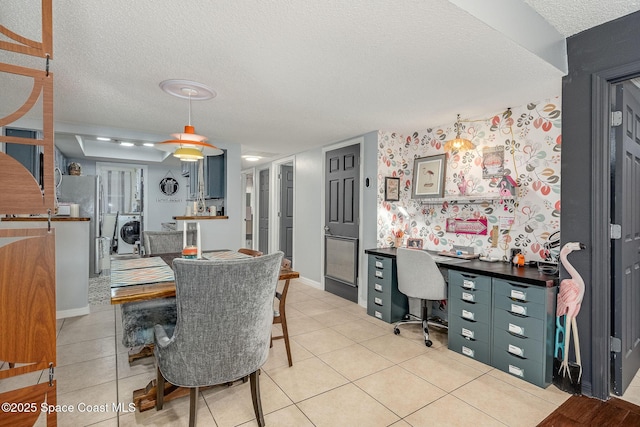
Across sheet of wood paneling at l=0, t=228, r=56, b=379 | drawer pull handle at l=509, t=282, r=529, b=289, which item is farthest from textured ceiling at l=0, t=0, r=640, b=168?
drawer pull handle at l=509, t=282, r=529, b=289

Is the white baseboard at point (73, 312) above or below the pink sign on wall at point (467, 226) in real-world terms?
below

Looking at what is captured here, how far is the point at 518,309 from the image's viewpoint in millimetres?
2354

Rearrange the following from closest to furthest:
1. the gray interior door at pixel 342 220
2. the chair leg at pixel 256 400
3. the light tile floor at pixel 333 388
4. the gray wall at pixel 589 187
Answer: the chair leg at pixel 256 400 → the light tile floor at pixel 333 388 → the gray wall at pixel 589 187 → the gray interior door at pixel 342 220

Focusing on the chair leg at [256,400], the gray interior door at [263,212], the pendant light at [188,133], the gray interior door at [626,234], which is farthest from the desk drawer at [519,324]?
the gray interior door at [263,212]

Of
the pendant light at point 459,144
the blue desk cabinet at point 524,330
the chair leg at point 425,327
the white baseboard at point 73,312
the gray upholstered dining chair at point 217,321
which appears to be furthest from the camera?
the white baseboard at point 73,312

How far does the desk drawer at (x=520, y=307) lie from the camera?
2.25m

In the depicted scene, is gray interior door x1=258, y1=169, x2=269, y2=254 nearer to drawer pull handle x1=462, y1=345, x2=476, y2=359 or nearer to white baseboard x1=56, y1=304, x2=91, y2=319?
white baseboard x1=56, y1=304, x2=91, y2=319

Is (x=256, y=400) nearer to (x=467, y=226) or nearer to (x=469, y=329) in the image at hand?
(x=469, y=329)

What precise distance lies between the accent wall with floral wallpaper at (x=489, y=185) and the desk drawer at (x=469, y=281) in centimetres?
63

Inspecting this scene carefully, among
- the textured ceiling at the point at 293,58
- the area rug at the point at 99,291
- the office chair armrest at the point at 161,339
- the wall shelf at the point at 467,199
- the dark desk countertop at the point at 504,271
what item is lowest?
the area rug at the point at 99,291

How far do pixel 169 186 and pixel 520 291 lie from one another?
714cm

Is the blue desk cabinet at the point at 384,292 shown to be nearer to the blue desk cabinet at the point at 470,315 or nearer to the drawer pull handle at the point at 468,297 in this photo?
the blue desk cabinet at the point at 470,315

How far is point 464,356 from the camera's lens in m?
2.74

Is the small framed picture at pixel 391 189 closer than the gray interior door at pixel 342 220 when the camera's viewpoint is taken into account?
Yes
